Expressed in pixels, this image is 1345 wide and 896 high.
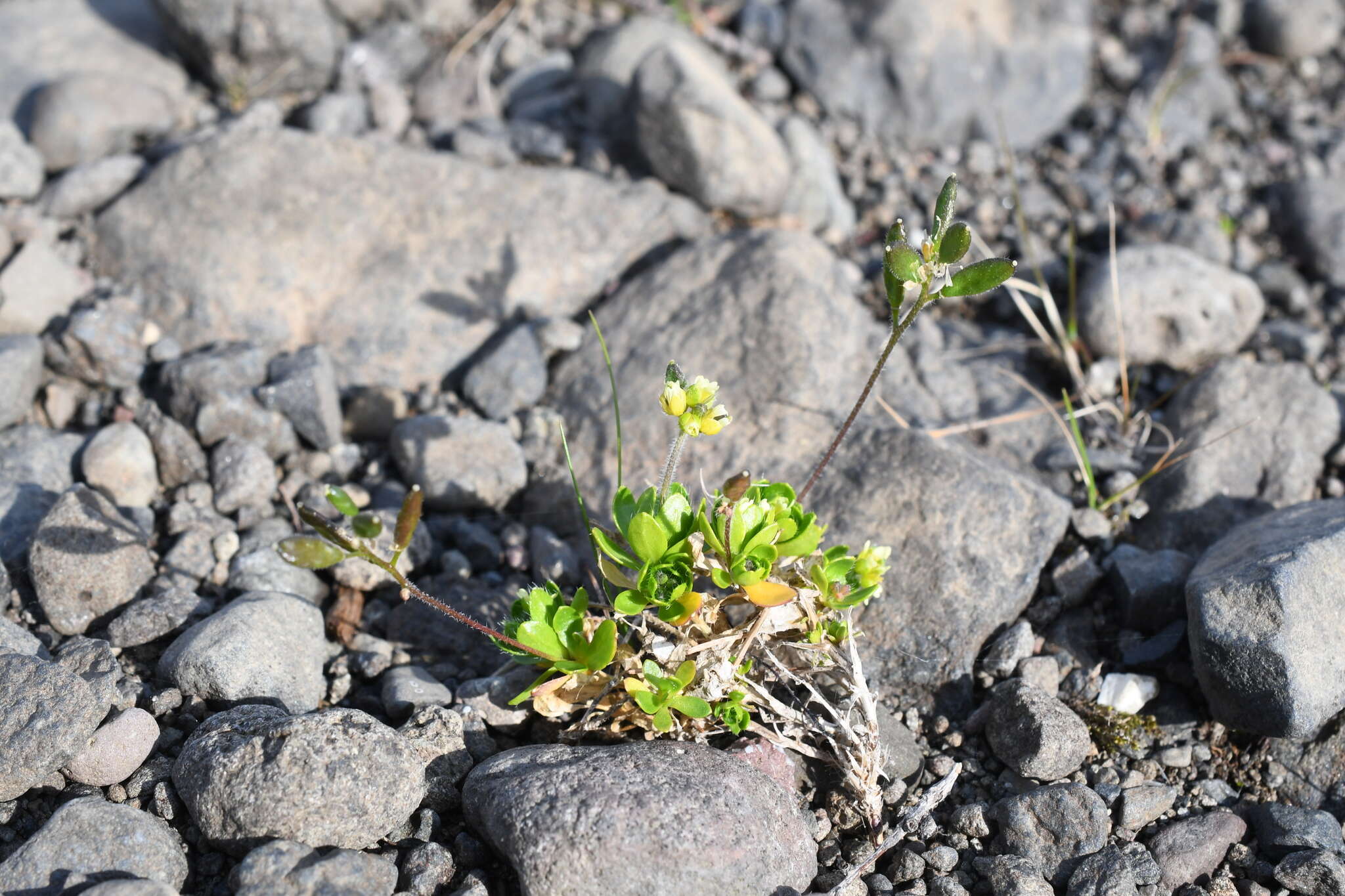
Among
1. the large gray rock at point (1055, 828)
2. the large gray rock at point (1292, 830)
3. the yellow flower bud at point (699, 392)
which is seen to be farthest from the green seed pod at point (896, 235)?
the large gray rock at point (1292, 830)

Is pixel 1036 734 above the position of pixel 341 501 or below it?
below

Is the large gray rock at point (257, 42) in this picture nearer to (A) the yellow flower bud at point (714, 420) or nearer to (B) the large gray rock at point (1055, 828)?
(A) the yellow flower bud at point (714, 420)

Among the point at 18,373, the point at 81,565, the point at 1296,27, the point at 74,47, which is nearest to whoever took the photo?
the point at 81,565

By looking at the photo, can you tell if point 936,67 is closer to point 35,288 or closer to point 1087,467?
point 1087,467

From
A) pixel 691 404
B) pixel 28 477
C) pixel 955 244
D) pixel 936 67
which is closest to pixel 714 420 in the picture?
pixel 691 404

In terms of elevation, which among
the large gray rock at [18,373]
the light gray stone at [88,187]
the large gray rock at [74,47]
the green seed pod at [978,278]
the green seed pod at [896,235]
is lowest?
the large gray rock at [18,373]

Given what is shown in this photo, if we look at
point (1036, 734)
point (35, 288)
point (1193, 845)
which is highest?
point (35, 288)

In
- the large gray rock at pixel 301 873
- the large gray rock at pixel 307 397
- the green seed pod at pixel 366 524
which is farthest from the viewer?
the large gray rock at pixel 307 397
